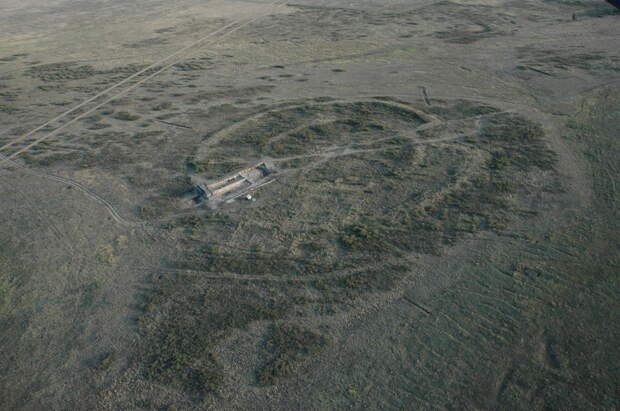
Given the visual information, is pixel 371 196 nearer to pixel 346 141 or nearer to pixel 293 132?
pixel 346 141

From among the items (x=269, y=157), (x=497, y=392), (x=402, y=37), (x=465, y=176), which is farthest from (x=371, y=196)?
(x=402, y=37)

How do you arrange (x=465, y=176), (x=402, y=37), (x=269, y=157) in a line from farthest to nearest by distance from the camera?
(x=402, y=37), (x=269, y=157), (x=465, y=176)

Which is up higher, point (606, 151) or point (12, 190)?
point (606, 151)

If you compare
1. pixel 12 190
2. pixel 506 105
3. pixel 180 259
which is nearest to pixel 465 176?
pixel 506 105

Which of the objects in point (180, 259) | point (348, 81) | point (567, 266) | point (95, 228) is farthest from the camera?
point (348, 81)

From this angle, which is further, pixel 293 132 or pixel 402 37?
pixel 402 37

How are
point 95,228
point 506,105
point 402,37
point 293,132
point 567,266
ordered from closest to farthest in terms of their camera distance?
point 567,266 → point 95,228 → point 293,132 → point 506,105 → point 402,37

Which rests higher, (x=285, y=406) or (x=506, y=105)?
(x=506, y=105)

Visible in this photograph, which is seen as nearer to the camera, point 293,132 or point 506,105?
point 293,132

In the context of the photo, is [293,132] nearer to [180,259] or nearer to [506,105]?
[180,259]
